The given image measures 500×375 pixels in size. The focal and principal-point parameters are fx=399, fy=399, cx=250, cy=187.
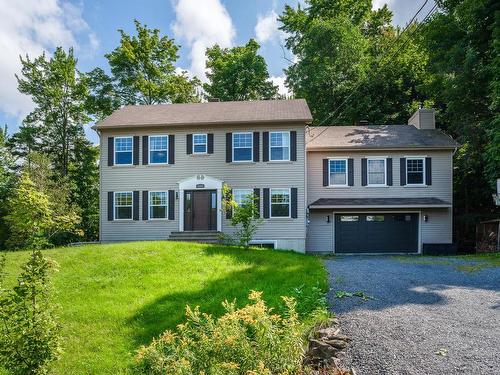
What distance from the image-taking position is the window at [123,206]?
1770cm

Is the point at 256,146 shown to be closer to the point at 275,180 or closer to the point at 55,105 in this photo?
the point at 275,180

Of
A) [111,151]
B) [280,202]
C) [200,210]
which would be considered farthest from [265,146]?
[111,151]

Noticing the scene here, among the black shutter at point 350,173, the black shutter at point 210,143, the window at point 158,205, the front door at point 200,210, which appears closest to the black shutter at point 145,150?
the window at point 158,205

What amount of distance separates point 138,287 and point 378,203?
40.1 ft

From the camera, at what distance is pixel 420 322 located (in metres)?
6.05

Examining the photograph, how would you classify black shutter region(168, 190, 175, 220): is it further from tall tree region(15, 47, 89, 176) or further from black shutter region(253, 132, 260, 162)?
tall tree region(15, 47, 89, 176)

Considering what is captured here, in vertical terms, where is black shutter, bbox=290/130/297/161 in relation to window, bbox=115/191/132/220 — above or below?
above

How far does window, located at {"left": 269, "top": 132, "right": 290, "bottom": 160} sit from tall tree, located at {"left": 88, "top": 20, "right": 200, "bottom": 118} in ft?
52.1

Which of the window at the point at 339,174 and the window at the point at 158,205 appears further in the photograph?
the window at the point at 339,174

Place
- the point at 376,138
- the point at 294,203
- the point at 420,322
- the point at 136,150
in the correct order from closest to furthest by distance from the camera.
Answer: the point at 420,322 → the point at 294,203 → the point at 136,150 → the point at 376,138

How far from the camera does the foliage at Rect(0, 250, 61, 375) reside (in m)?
4.63

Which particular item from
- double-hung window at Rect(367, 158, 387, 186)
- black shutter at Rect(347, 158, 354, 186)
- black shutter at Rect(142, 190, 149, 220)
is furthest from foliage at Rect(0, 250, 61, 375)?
double-hung window at Rect(367, 158, 387, 186)

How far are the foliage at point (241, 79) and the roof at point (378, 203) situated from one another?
1609 cm

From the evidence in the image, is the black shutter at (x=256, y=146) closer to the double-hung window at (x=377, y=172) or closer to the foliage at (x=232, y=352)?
the double-hung window at (x=377, y=172)
